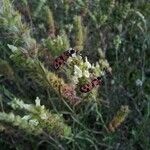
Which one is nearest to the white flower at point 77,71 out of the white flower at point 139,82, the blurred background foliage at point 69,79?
the blurred background foliage at point 69,79

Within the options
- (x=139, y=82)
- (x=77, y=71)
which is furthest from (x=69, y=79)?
(x=139, y=82)

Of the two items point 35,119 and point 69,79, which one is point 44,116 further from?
point 69,79

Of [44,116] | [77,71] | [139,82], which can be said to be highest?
[77,71]

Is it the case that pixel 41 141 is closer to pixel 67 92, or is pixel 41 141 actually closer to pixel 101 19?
pixel 67 92

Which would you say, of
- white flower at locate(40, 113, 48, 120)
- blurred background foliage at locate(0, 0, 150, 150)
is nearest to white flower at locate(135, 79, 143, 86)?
blurred background foliage at locate(0, 0, 150, 150)

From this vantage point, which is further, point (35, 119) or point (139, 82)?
point (139, 82)

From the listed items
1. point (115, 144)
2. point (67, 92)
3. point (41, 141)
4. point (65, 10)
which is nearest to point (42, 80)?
point (67, 92)

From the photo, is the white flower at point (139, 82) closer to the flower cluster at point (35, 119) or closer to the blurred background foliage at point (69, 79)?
the blurred background foliage at point (69, 79)

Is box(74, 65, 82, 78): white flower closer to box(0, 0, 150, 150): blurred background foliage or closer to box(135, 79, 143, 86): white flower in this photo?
box(0, 0, 150, 150): blurred background foliage
